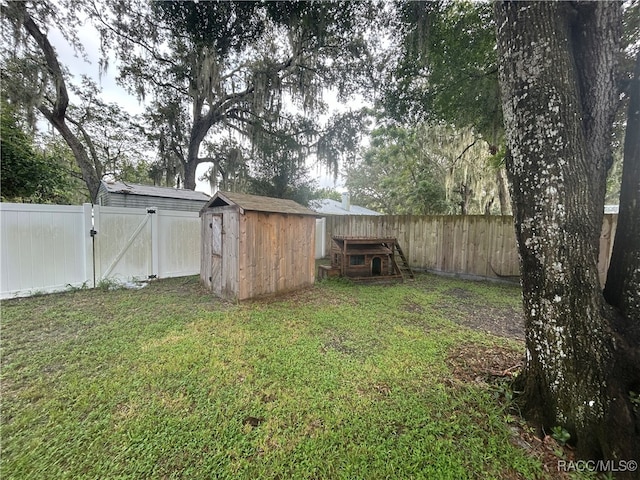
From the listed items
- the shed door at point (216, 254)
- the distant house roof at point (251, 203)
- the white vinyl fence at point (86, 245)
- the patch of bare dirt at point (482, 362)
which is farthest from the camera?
the shed door at point (216, 254)

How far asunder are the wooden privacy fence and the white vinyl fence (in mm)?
5731

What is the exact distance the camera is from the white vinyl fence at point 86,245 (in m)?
3.87

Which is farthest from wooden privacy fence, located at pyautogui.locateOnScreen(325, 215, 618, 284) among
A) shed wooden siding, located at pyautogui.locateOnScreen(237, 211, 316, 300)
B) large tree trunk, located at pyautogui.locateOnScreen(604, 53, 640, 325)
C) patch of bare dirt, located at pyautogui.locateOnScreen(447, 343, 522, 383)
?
large tree trunk, located at pyautogui.locateOnScreen(604, 53, 640, 325)

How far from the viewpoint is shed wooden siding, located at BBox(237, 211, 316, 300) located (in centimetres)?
420

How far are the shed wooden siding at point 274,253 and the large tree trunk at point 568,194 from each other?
3.68 m

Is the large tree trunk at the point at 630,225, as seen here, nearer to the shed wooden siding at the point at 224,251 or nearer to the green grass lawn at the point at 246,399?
the green grass lawn at the point at 246,399

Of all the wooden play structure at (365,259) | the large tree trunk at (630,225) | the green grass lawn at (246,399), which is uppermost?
the large tree trunk at (630,225)

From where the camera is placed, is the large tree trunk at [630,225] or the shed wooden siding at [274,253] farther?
the shed wooden siding at [274,253]

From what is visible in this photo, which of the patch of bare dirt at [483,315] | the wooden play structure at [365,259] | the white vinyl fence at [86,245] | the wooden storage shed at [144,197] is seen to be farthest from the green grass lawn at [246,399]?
the wooden storage shed at [144,197]

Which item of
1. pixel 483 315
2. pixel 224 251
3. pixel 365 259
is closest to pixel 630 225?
pixel 483 315

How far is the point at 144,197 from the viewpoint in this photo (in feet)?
24.3

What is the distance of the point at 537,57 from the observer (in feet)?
4.95

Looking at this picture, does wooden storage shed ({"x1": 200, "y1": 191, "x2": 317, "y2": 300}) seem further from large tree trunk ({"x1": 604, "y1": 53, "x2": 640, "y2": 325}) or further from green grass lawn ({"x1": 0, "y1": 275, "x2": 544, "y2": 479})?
large tree trunk ({"x1": 604, "y1": 53, "x2": 640, "y2": 325})

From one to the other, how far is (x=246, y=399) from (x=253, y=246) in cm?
274
